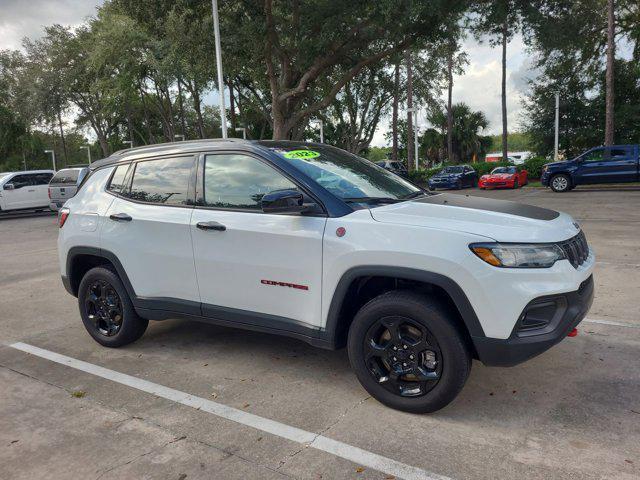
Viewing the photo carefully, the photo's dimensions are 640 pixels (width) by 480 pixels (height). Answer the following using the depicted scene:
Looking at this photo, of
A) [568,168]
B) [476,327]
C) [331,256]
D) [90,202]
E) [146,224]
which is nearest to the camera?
[476,327]

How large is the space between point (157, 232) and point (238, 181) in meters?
0.84

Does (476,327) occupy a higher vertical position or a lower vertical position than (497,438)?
higher

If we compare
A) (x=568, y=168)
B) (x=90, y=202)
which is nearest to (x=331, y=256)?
(x=90, y=202)

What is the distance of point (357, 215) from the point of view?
3283 millimetres

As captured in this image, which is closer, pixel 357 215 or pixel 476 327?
pixel 476 327

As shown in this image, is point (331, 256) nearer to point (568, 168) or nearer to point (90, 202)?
point (90, 202)

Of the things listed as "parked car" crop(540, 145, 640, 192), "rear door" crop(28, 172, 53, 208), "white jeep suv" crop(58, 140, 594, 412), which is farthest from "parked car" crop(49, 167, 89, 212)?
"parked car" crop(540, 145, 640, 192)

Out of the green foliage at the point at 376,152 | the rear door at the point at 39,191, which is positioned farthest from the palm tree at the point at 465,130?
the rear door at the point at 39,191

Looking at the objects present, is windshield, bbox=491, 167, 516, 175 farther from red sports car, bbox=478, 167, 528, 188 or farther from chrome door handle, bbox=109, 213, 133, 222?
chrome door handle, bbox=109, 213, 133, 222

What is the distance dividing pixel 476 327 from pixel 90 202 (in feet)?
11.7

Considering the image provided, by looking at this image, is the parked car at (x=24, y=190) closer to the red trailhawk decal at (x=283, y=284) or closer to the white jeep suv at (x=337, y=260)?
the white jeep suv at (x=337, y=260)

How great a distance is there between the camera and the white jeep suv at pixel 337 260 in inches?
115

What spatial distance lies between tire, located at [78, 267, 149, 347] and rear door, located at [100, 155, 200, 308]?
0.24m

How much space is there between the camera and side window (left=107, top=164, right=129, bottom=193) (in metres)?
4.52
